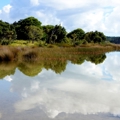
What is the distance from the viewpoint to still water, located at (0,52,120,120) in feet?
23.1

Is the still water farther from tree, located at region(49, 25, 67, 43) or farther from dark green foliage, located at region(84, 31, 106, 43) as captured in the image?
dark green foliage, located at region(84, 31, 106, 43)

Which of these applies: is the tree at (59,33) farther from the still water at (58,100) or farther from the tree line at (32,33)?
the still water at (58,100)

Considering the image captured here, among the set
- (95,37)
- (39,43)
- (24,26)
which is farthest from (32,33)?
(95,37)

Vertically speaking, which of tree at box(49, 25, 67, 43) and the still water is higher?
tree at box(49, 25, 67, 43)

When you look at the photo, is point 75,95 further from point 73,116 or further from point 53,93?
point 73,116

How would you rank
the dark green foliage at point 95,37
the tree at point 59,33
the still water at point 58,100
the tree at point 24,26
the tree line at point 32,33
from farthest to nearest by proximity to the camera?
the dark green foliage at point 95,37 < the tree at point 24,26 < the tree at point 59,33 < the tree line at point 32,33 < the still water at point 58,100

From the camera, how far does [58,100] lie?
886 centimetres

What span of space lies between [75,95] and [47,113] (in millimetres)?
2674

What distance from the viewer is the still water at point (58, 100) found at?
23.1 ft

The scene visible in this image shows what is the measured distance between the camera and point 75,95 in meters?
9.73

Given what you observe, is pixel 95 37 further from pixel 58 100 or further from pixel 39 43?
pixel 58 100

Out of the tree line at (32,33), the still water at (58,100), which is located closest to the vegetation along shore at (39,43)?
the tree line at (32,33)

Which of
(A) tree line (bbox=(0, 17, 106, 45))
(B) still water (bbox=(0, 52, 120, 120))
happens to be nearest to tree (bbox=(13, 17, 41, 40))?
(A) tree line (bbox=(0, 17, 106, 45))

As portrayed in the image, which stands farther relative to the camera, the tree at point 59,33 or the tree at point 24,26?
the tree at point 24,26
